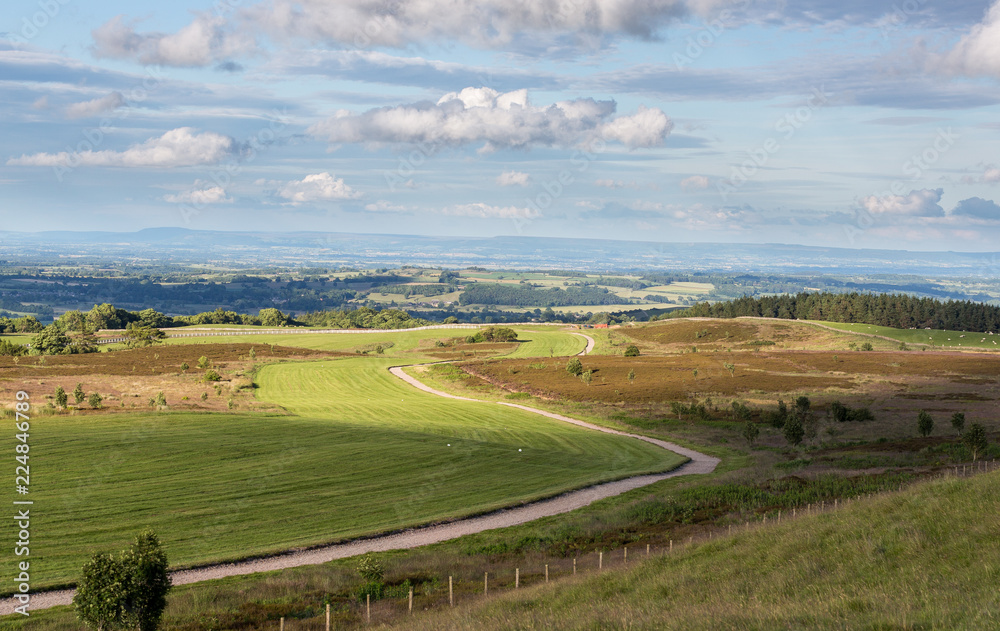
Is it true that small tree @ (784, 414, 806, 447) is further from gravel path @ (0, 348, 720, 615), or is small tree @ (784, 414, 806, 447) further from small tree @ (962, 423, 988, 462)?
small tree @ (962, 423, 988, 462)

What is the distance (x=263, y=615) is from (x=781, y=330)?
142311 millimetres

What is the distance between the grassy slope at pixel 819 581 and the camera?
486 inches

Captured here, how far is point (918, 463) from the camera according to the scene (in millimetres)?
40188

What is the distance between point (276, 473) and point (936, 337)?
142 m

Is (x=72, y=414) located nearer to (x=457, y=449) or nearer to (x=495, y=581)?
(x=457, y=449)

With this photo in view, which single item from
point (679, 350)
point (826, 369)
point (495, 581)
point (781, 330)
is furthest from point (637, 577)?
point (781, 330)

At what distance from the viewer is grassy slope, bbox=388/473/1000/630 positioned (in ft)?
40.5

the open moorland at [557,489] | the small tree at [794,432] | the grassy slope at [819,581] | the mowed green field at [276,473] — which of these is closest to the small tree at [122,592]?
the open moorland at [557,489]

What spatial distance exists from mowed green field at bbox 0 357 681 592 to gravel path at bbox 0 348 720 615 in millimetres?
801

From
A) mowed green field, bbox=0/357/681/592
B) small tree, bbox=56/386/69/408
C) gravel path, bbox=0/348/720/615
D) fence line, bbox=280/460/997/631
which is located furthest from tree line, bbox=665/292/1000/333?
small tree, bbox=56/386/69/408

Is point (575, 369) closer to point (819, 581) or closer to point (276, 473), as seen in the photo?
point (276, 473)

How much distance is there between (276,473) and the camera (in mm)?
41156

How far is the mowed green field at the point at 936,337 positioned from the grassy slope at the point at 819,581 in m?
128

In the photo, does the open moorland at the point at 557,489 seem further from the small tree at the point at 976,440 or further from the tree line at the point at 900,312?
the tree line at the point at 900,312
